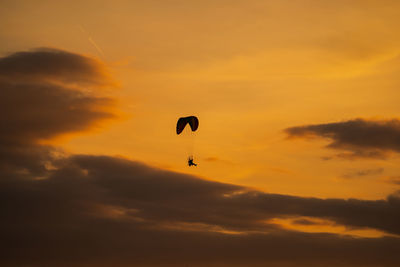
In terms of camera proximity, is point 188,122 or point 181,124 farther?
point 181,124

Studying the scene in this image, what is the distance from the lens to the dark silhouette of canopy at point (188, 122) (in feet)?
396

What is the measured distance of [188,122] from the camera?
12212 centimetres

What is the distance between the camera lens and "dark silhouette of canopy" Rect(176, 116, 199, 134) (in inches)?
4751

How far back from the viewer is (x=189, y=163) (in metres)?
112

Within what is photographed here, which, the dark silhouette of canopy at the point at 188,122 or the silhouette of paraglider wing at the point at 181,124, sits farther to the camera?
the silhouette of paraglider wing at the point at 181,124

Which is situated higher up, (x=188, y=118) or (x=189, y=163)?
(x=188, y=118)

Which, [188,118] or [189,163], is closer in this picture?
[189,163]

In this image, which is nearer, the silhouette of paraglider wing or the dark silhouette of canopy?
the dark silhouette of canopy

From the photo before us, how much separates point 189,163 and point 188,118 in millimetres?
13059

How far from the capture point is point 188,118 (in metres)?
122
